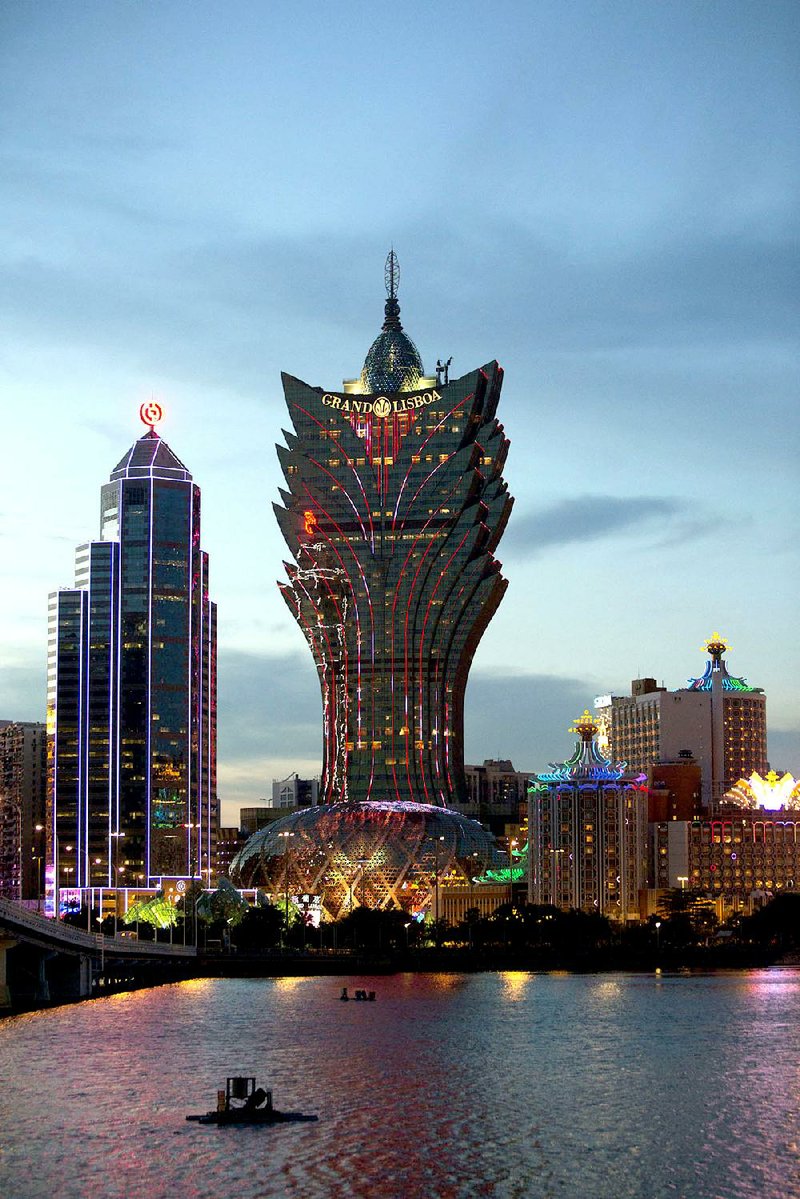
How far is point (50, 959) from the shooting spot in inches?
6280

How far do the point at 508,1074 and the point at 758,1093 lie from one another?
14.4 meters

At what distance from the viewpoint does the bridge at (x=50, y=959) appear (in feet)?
451

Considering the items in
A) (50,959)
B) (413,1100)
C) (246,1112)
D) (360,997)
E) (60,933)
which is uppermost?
(60,933)

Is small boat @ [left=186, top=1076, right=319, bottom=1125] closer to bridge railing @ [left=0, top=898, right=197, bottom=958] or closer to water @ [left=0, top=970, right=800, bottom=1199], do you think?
water @ [left=0, top=970, right=800, bottom=1199]

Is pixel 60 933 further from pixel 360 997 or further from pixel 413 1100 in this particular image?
pixel 413 1100

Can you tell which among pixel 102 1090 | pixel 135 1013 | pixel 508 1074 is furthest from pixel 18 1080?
pixel 135 1013

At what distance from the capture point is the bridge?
138 m

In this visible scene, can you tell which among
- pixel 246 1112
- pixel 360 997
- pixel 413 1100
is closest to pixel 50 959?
pixel 360 997

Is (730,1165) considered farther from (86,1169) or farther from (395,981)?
(395,981)

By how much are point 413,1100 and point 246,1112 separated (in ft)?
39.8

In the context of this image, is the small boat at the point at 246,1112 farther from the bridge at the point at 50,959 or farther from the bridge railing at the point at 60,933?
the bridge at the point at 50,959

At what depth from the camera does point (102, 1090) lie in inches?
3863

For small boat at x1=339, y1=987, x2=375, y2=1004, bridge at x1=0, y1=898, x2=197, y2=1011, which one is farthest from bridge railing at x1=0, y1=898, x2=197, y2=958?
small boat at x1=339, y1=987, x2=375, y2=1004

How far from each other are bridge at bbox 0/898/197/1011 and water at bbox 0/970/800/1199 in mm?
4868
